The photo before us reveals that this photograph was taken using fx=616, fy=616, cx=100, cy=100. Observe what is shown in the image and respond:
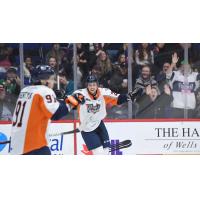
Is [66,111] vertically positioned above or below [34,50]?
below

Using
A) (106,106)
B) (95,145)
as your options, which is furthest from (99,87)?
(95,145)

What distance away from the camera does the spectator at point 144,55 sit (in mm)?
7566

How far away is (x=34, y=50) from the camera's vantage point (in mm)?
7551

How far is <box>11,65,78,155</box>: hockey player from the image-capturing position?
7332mm

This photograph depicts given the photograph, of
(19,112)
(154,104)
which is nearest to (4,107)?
(19,112)

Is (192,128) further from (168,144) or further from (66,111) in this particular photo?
(66,111)

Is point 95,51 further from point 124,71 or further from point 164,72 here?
point 164,72

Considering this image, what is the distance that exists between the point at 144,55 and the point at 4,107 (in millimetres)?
1843

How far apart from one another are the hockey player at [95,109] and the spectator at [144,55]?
447 millimetres

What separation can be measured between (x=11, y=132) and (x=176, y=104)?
6.77 feet

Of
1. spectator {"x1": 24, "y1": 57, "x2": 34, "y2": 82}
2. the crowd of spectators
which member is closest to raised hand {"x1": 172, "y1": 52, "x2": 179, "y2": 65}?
the crowd of spectators

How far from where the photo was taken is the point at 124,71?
7.60 m

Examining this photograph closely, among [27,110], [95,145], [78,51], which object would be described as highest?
[78,51]

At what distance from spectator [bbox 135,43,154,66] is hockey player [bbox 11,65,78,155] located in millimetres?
941
